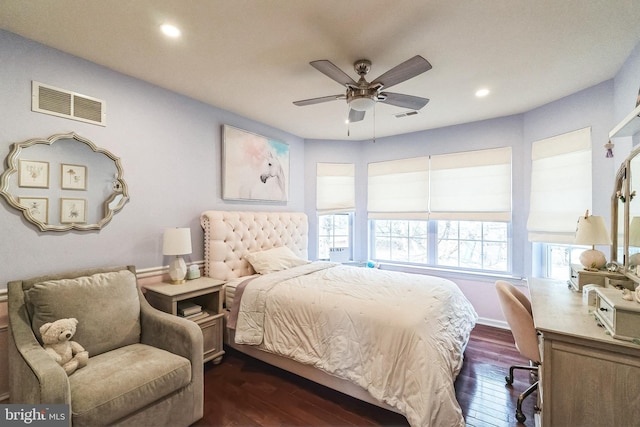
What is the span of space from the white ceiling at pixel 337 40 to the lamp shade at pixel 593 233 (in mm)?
1313

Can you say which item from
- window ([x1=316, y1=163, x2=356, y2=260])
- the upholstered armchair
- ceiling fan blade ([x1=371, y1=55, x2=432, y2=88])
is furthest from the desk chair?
window ([x1=316, y1=163, x2=356, y2=260])

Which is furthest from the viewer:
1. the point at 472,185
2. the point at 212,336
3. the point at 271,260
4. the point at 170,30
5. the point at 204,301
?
the point at 472,185

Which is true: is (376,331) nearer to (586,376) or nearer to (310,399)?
(310,399)

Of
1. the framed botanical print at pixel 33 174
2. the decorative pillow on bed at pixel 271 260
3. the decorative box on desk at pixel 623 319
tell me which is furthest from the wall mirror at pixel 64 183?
the decorative box on desk at pixel 623 319

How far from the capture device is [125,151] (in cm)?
249

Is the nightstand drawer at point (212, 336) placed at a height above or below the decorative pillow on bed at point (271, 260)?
below

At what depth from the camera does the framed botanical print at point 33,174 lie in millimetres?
1953

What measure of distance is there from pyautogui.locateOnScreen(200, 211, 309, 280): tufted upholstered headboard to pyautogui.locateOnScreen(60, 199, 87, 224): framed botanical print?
1049mm

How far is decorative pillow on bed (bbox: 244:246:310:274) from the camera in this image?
3207 mm

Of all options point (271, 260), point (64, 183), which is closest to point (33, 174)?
point (64, 183)

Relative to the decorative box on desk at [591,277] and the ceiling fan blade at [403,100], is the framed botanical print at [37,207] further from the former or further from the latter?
the decorative box on desk at [591,277]

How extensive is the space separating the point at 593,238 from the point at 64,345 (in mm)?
3589

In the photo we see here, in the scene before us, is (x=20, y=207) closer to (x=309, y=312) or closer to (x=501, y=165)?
(x=309, y=312)

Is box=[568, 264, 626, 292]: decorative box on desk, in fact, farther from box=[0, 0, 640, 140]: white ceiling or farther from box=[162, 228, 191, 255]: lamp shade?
box=[162, 228, 191, 255]: lamp shade
